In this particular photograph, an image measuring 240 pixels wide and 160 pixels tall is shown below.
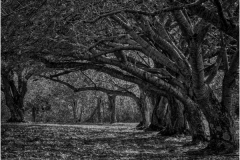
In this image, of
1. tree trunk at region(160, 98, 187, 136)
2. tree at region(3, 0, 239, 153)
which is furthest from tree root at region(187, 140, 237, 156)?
tree trunk at region(160, 98, 187, 136)

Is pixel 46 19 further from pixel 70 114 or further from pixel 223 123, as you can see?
pixel 70 114

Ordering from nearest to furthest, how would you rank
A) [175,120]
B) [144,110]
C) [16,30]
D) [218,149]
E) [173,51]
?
[16,30]
[218,149]
[173,51]
[175,120]
[144,110]

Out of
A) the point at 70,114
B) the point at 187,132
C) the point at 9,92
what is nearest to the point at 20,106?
the point at 9,92

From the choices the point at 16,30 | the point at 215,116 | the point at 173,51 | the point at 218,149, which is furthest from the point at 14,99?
the point at 218,149

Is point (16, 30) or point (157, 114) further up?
point (16, 30)

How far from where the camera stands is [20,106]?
3428cm

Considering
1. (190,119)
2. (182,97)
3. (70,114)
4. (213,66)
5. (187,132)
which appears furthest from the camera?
(70,114)

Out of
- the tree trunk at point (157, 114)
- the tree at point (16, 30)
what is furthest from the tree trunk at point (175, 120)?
the tree at point (16, 30)

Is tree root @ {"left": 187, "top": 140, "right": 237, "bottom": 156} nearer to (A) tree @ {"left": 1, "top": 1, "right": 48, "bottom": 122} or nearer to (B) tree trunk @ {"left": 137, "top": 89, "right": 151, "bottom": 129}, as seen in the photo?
(A) tree @ {"left": 1, "top": 1, "right": 48, "bottom": 122}

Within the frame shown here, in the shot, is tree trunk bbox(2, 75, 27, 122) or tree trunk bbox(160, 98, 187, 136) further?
tree trunk bbox(2, 75, 27, 122)

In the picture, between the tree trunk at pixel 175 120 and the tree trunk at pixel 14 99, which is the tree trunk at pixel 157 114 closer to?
the tree trunk at pixel 175 120

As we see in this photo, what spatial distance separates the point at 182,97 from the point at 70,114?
64.5 meters

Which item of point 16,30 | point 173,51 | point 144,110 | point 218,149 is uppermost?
point 16,30

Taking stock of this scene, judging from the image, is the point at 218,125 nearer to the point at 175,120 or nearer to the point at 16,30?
the point at 16,30
